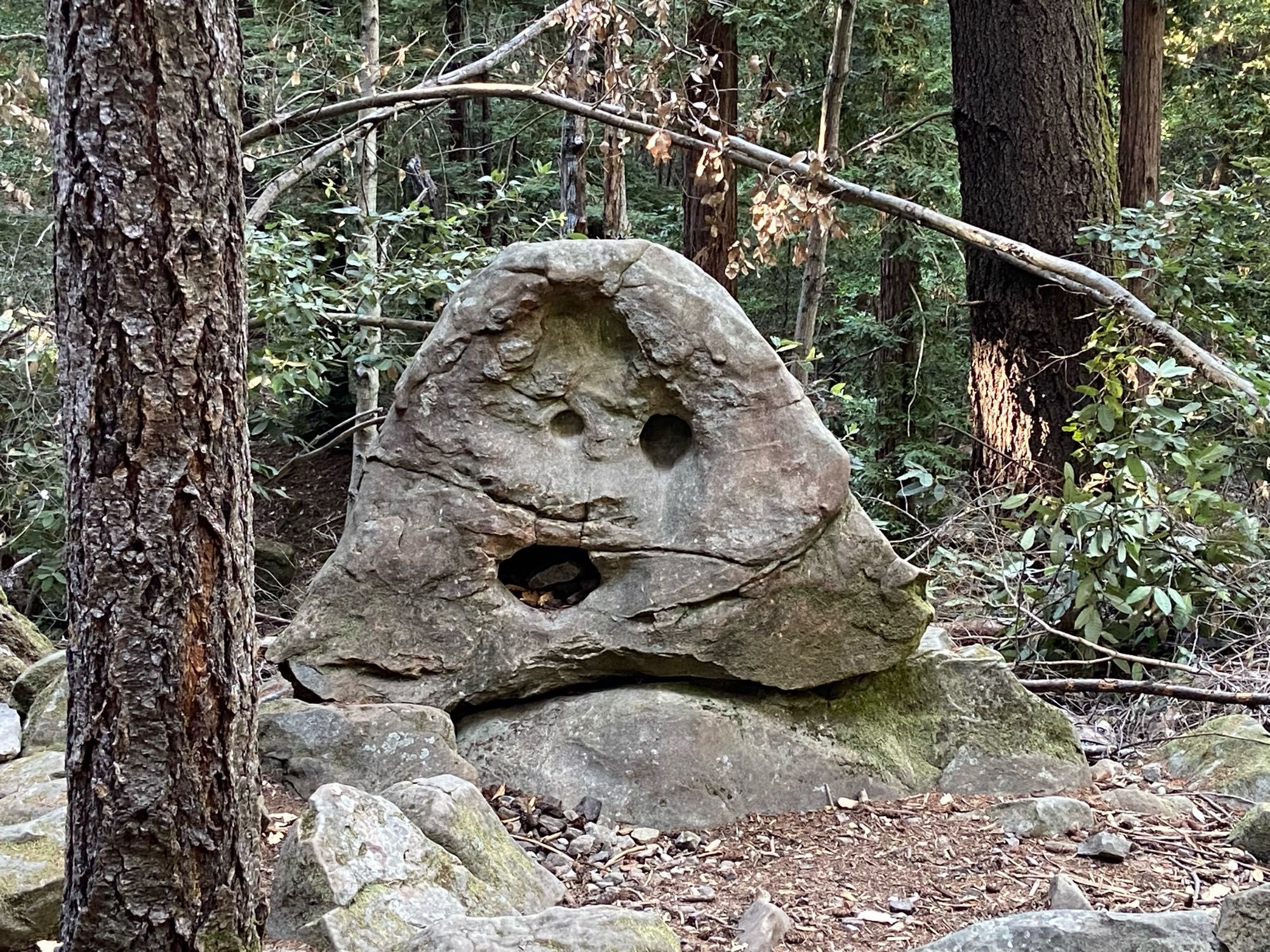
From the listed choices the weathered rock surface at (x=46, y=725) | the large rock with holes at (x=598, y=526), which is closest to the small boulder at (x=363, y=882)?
the large rock with holes at (x=598, y=526)

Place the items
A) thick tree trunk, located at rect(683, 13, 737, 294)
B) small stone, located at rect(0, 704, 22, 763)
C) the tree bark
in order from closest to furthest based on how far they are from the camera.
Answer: small stone, located at rect(0, 704, 22, 763) < the tree bark < thick tree trunk, located at rect(683, 13, 737, 294)

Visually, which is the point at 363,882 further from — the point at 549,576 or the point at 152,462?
the point at 549,576

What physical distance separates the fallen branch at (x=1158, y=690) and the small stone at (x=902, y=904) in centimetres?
153

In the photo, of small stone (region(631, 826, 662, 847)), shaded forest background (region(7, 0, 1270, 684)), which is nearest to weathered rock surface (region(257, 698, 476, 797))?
small stone (region(631, 826, 662, 847))

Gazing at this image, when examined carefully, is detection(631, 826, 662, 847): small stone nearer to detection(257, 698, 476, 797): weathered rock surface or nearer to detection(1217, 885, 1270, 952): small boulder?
detection(257, 698, 476, 797): weathered rock surface

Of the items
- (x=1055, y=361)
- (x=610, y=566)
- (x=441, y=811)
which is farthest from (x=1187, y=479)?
(x=441, y=811)

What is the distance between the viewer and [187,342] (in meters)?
2.10

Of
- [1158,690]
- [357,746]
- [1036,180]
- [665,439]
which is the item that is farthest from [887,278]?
[357,746]

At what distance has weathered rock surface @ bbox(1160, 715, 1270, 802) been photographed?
394 cm

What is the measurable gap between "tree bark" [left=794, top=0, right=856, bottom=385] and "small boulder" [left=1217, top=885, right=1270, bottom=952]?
10.8ft

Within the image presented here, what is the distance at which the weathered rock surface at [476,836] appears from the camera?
9.82 ft

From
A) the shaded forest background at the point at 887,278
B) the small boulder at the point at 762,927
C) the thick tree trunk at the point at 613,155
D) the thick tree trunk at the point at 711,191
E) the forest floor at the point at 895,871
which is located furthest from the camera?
the thick tree trunk at the point at 711,191

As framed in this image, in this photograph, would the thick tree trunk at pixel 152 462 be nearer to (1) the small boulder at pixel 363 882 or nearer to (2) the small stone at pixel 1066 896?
(1) the small boulder at pixel 363 882

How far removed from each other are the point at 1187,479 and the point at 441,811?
12.3 feet
